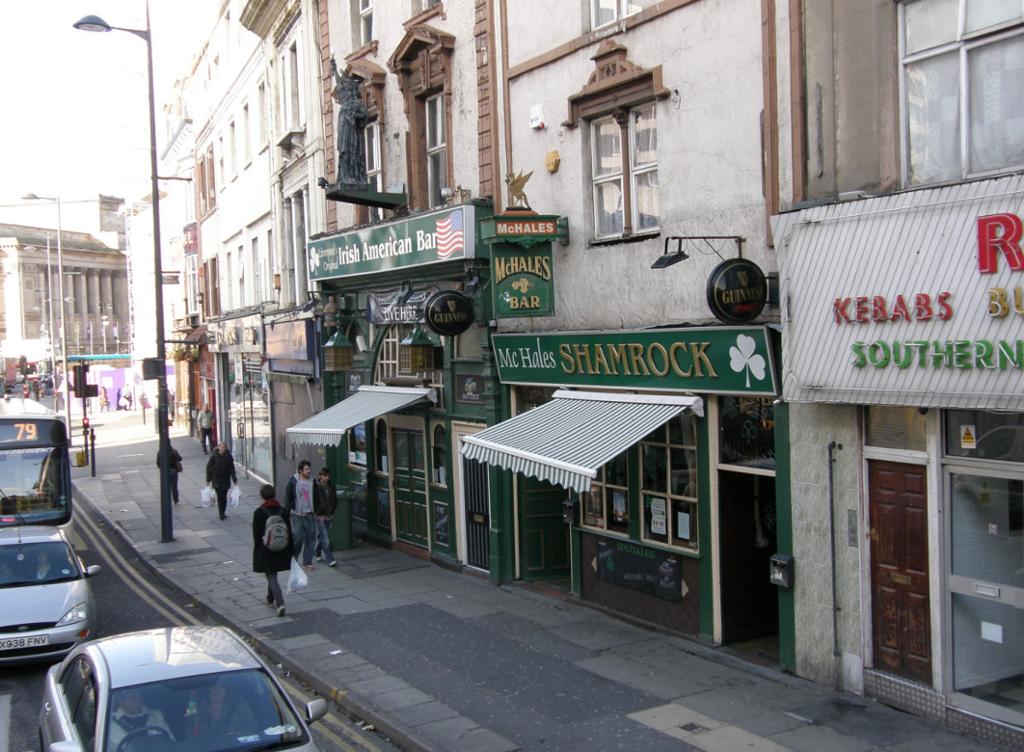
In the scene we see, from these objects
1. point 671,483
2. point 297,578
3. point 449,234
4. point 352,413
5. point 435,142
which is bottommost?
point 297,578

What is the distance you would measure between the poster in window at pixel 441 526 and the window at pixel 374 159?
5.55m

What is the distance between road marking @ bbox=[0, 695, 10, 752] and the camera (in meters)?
9.36

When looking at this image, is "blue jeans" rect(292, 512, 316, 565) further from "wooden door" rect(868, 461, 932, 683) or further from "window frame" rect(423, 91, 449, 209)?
"wooden door" rect(868, 461, 932, 683)

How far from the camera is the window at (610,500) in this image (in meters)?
13.2

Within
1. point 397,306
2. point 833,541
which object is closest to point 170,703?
point 833,541

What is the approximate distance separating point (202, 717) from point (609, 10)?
9.97 meters

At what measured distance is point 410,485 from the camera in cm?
1862

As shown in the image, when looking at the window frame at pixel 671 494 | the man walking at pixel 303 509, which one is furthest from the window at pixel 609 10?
the man walking at pixel 303 509

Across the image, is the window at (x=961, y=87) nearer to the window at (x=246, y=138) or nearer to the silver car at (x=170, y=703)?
the silver car at (x=170, y=703)

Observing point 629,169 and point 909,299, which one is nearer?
point 909,299

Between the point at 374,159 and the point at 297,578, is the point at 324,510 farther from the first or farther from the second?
the point at 374,159

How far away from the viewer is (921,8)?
8883 millimetres

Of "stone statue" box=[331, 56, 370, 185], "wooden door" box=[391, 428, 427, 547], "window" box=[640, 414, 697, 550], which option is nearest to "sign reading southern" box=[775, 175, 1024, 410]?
"window" box=[640, 414, 697, 550]

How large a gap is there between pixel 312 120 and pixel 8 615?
13.9 metres
